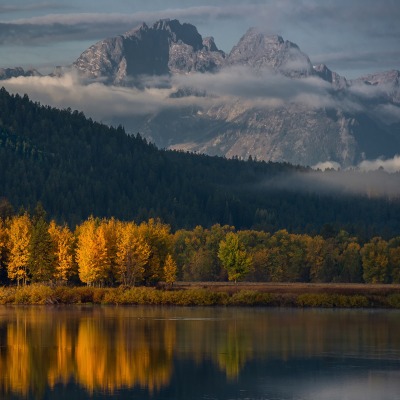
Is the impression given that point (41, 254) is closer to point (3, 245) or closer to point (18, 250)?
point (18, 250)

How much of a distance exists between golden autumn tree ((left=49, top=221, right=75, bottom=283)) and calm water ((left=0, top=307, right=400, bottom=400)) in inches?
1441

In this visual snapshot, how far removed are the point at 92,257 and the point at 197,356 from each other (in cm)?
7511

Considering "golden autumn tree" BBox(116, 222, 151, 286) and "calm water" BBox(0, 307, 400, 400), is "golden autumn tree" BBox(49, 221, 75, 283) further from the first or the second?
"calm water" BBox(0, 307, 400, 400)

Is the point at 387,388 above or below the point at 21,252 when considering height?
below

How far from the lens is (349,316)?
120250 millimetres

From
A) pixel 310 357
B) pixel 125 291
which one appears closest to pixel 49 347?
pixel 310 357

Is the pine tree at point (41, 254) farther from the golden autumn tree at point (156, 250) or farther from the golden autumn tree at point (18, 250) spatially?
the golden autumn tree at point (156, 250)

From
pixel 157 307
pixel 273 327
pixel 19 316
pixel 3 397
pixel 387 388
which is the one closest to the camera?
pixel 3 397

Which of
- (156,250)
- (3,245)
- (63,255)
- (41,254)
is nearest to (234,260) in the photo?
(156,250)

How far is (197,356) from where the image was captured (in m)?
80.6

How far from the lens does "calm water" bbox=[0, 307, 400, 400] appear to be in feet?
214

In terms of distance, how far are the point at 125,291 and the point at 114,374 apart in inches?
Answer: 2857

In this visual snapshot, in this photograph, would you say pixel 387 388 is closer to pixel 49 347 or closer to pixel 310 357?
pixel 310 357

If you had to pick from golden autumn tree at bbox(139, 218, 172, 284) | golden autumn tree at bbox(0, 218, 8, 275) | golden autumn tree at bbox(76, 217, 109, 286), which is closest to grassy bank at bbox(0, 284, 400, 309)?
golden autumn tree at bbox(76, 217, 109, 286)
